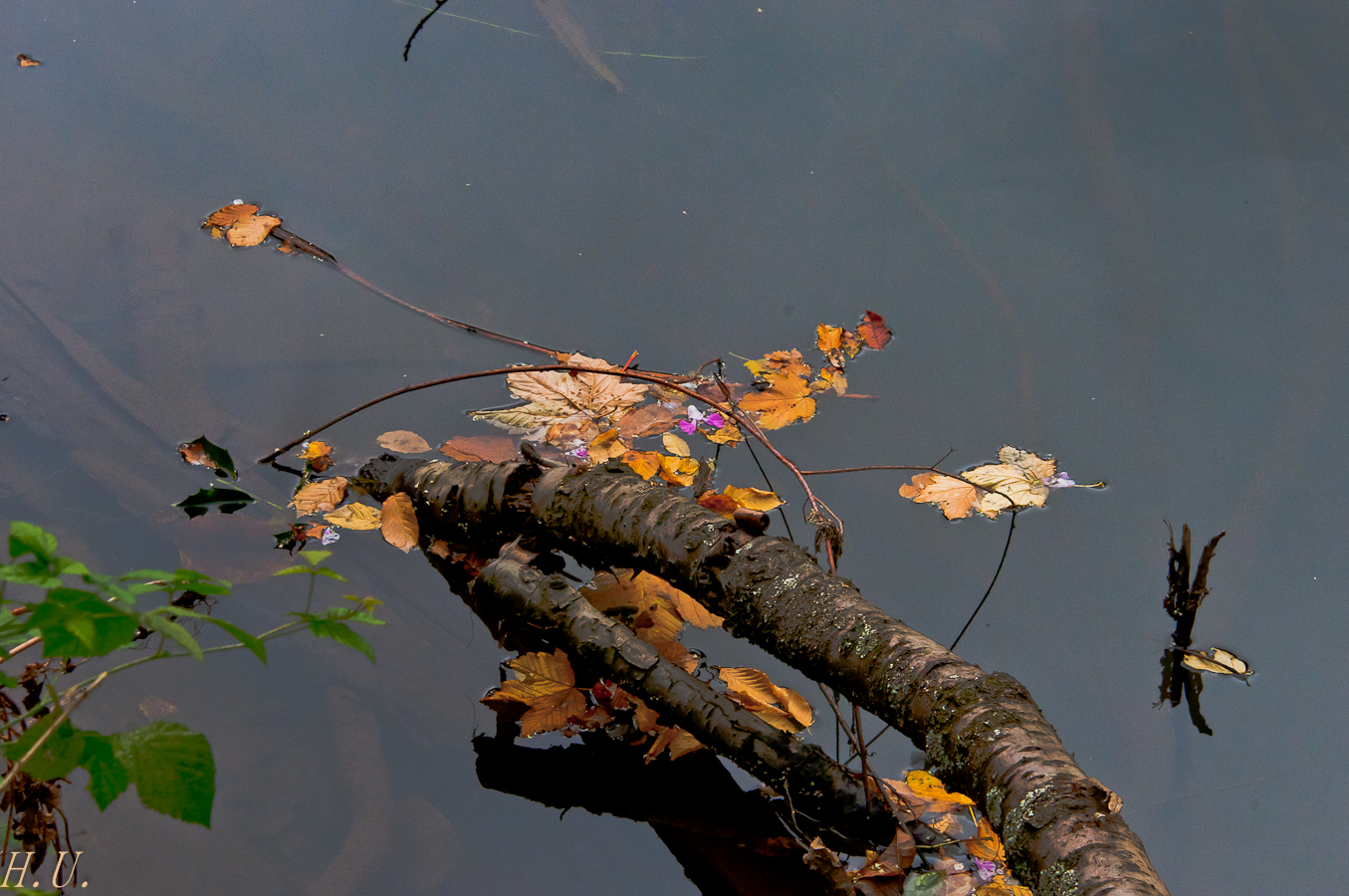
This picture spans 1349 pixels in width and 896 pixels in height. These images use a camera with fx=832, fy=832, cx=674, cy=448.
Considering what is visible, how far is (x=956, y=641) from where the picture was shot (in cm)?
147

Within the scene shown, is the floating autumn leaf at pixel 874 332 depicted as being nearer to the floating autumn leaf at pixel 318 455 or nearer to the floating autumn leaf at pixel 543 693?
the floating autumn leaf at pixel 543 693

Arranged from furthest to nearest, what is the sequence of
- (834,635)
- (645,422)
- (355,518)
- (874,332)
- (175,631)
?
(874,332), (645,422), (355,518), (834,635), (175,631)

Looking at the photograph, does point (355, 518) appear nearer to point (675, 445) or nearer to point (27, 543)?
point (675, 445)

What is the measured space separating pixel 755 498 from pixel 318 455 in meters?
0.88

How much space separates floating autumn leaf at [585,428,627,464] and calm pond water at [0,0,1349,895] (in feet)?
0.73

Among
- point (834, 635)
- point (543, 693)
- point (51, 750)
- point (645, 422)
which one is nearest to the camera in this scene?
point (51, 750)

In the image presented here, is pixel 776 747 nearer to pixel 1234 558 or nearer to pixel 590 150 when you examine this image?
pixel 1234 558

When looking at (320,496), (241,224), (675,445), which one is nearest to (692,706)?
(675,445)

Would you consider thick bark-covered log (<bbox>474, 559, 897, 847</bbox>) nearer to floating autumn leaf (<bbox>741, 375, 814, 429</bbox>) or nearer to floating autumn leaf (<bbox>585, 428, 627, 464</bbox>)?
floating autumn leaf (<bbox>585, 428, 627, 464</bbox>)

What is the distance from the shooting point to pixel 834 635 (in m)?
1.22

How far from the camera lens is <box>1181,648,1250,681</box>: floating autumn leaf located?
147 cm

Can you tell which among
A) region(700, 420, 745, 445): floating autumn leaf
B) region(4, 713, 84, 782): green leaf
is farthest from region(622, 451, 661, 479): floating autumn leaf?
region(4, 713, 84, 782): green leaf

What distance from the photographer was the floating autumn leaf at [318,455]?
5.43ft

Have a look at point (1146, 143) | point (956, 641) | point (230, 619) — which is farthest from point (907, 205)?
point (230, 619)
